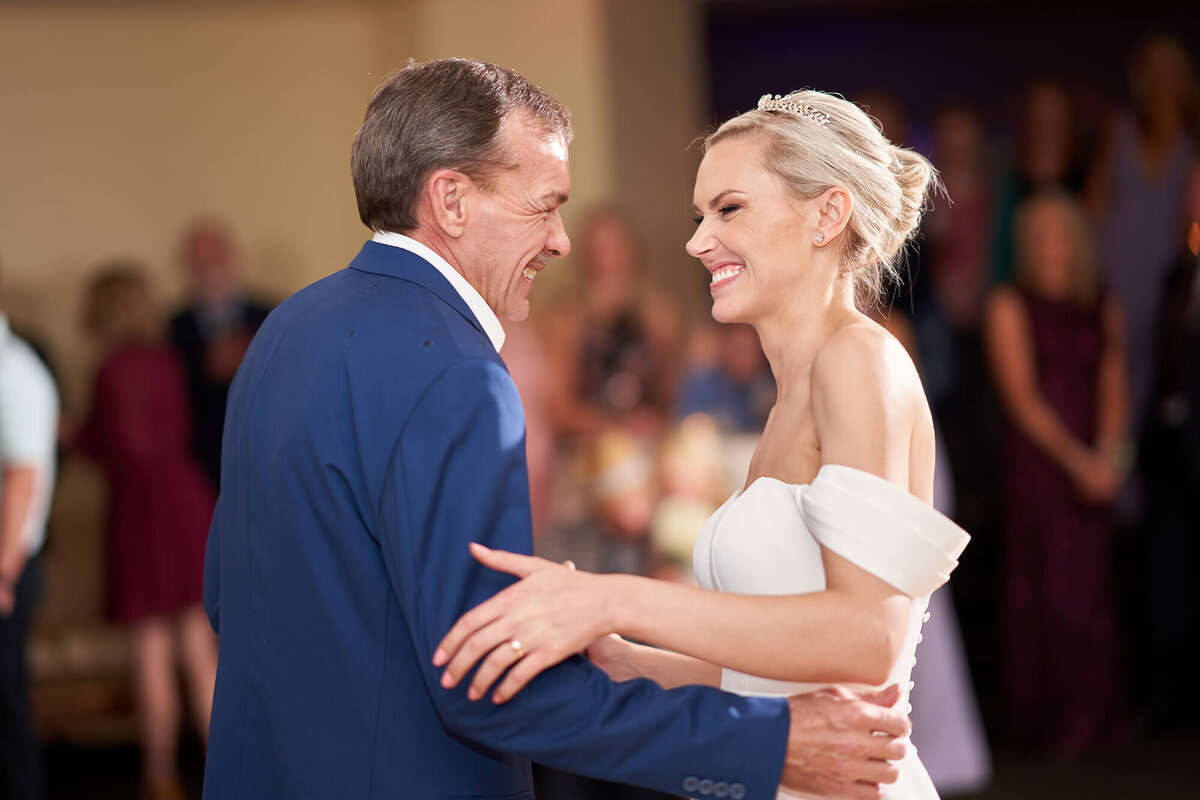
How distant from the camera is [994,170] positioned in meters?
6.99

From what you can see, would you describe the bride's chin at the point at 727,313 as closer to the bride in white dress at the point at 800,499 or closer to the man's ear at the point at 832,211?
the bride in white dress at the point at 800,499

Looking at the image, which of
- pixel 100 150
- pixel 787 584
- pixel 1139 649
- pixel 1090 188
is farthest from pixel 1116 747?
pixel 100 150

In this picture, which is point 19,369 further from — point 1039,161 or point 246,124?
point 1039,161

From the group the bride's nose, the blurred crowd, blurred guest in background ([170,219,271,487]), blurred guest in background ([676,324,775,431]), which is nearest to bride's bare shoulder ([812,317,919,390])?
the bride's nose

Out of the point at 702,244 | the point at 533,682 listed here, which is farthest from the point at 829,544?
the point at 702,244

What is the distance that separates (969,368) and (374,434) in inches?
204

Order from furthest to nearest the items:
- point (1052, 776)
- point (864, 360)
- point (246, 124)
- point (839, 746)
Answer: point (246, 124) → point (1052, 776) → point (864, 360) → point (839, 746)

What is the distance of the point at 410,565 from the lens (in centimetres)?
140

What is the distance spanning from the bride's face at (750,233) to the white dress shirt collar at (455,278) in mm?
355

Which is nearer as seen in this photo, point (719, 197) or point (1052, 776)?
→ point (719, 197)

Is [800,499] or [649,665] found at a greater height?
[800,499]

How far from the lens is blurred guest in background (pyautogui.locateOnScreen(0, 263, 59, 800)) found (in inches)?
127

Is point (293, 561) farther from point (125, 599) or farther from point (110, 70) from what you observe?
point (110, 70)

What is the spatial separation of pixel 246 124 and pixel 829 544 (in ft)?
18.8
